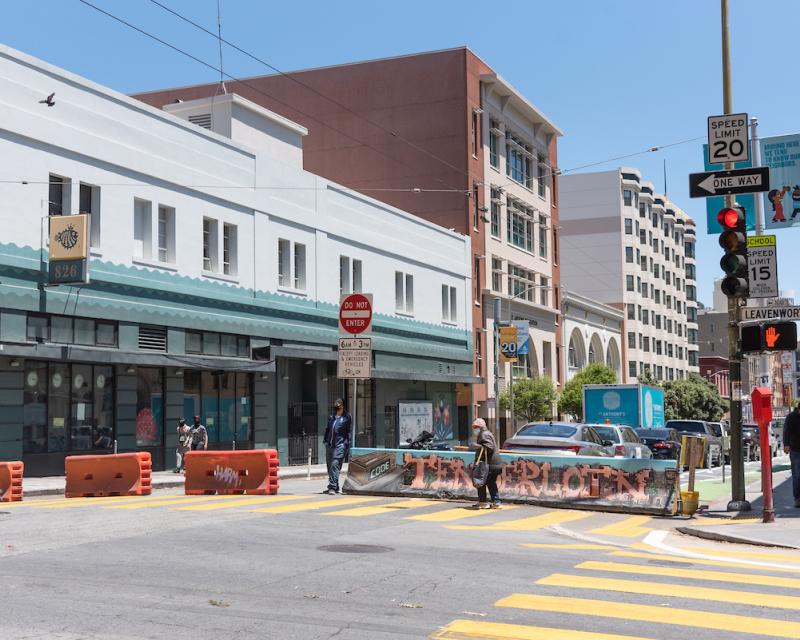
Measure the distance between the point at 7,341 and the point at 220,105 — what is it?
1504 cm

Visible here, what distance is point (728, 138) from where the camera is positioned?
1658cm

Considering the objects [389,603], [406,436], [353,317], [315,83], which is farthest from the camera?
[315,83]

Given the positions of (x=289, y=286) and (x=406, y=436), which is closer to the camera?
(x=289, y=286)

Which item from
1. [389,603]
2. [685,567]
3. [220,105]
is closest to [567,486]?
[685,567]

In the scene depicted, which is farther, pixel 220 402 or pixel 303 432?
pixel 303 432

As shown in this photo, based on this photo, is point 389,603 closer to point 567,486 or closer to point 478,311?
point 567,486

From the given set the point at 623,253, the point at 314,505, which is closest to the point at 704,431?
the point at 314,505

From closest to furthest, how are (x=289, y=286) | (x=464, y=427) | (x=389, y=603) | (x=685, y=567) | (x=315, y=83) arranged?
(x=389, y=603) < (x=685, y=567) < (x=289, y=286) < (x=464, y=427) < (x=315, y=83)

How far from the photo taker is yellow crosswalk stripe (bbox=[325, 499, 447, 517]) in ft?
51.5

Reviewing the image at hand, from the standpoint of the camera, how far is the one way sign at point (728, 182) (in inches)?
639

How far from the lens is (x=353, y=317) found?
2177 centimetres

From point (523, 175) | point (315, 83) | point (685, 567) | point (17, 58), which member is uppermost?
point (315, 83)

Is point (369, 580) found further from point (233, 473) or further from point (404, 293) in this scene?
point (404, 293)

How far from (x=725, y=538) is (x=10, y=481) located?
12.3 metres
